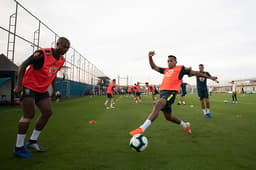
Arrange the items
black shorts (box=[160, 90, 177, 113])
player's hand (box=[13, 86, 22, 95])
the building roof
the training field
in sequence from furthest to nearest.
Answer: the building roof
black shorts (box=[160, 90, 177, 113])
player's hand (box=[13, 86, 22, 95])
the training field

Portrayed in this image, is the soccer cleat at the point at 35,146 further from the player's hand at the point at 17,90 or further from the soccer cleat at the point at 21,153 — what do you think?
the player's hand at the point at 17,90

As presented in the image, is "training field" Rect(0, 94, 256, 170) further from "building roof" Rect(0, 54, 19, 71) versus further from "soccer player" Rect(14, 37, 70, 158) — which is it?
"building roof" Rect(0, 54, 19, 71)

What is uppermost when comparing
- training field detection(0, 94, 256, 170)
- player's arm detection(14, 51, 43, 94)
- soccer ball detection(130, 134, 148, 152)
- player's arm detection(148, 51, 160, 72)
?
player's arm detection(148, 51, 160, 72)

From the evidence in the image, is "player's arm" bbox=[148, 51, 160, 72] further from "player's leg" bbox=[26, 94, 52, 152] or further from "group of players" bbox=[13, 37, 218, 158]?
"player's leg" bbox=[26, 94, 52, 152]

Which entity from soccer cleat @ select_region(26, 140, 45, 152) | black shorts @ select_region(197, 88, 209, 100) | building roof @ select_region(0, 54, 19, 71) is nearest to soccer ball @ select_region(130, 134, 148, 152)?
soccer cleat @ select_region(26, 140, 45, 152)

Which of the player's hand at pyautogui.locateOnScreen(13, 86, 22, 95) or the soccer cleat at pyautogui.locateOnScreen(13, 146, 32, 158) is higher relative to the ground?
the player's hand at pyautogui.locateOnScreen(13, 86, 22, 95)

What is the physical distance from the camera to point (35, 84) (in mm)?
3027

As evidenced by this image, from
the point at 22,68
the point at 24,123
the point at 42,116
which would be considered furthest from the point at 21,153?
the point at 22,68

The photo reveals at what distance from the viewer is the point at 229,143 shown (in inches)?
142

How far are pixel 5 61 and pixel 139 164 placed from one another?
12660mm

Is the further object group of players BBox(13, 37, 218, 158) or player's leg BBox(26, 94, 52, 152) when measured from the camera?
player's leg BBox(26, 94, 52, 152)

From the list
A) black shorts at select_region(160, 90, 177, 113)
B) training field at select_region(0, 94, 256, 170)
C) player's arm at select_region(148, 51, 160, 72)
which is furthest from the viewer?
player's arm at select_region(148, 51, 160, 72)

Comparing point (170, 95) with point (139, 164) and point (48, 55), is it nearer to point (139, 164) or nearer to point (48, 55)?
point (139, 164)

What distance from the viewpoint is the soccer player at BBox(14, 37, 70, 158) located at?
2.88 meters
